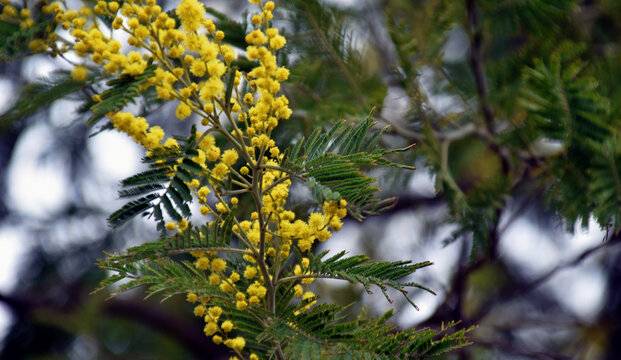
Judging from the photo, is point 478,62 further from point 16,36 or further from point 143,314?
point 143,314

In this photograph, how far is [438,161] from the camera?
69.1 inches

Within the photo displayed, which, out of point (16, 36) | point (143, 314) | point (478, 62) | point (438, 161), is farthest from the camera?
point (143, 314)

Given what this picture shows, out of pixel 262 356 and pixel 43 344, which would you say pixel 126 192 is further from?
pixel 43 344

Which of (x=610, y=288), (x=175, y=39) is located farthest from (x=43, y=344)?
(x=610, y=288)

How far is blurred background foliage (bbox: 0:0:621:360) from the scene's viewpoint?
1.57 m

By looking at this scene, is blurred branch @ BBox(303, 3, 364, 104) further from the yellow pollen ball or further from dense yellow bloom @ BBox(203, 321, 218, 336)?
dense yellow bloom @ BBox(203, 321, 218, 336)

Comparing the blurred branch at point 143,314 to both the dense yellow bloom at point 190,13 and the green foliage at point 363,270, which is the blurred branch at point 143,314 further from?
the dense yellow bloom at point 190,13

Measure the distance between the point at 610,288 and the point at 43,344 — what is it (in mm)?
→ 3102

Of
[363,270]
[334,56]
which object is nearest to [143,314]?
[334,56]

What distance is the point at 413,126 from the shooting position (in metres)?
2.16

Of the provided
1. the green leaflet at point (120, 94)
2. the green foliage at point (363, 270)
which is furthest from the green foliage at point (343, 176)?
the green leaflet at point (120, 94)

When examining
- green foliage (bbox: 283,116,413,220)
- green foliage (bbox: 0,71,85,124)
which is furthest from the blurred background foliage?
green foliage (bbox: 283,116,413,220)

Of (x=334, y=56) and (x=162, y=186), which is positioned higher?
(x=334, y=56)

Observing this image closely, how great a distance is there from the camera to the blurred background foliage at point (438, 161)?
157 centimetres
